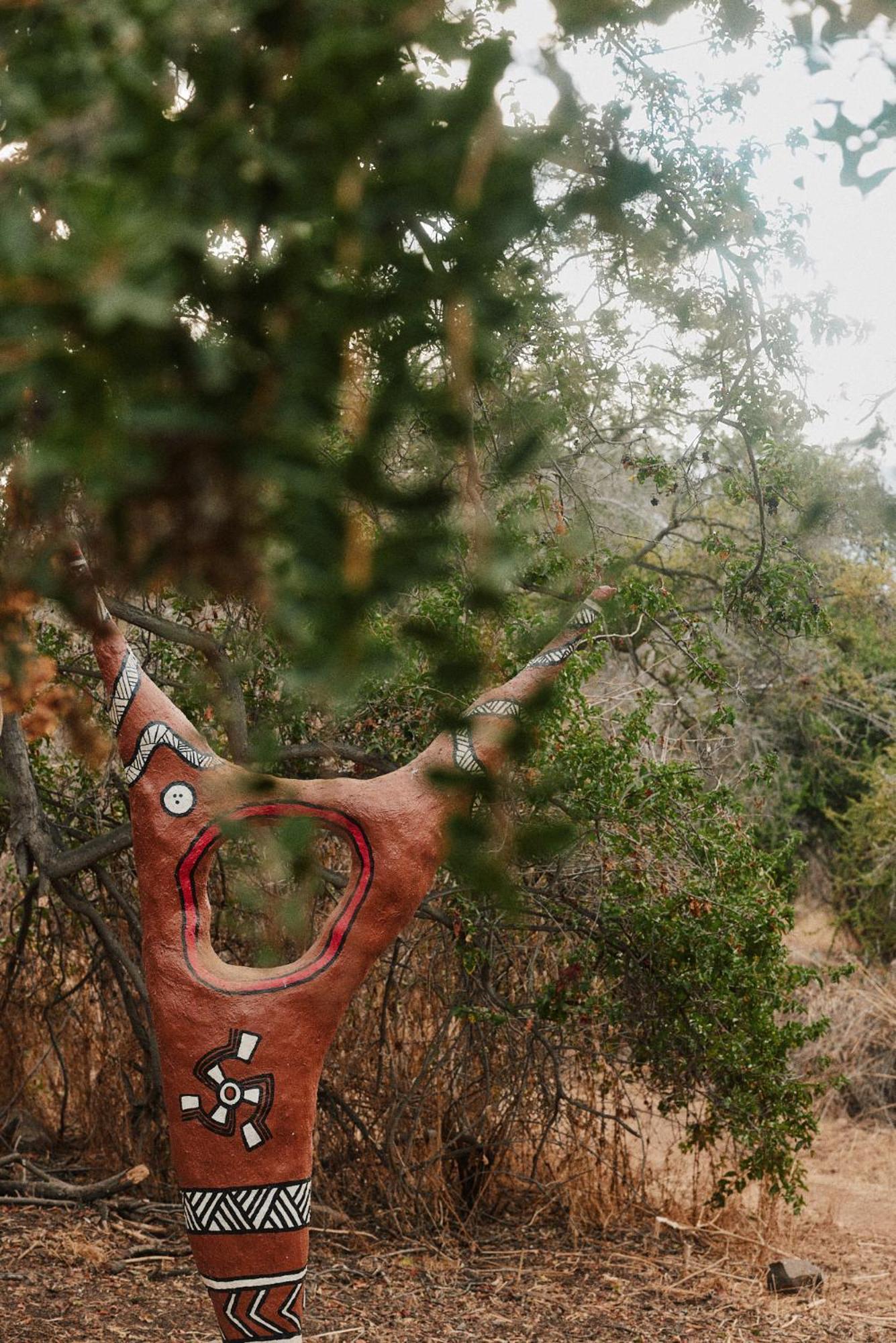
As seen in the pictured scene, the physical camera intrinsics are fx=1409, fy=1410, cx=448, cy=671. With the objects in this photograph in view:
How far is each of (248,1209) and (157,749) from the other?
103 cm

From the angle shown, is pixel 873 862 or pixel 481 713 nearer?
pixel 481 713

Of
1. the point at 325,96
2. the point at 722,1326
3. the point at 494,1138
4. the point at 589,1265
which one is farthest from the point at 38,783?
the point at 325,96

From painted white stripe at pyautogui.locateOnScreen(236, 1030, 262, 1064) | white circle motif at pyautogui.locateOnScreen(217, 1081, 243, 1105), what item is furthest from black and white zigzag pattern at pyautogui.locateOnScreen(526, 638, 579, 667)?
white circle motif at pyautogui.locateOnScreen(217, 1081, 243, 1105)

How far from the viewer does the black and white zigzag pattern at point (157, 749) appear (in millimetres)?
3250

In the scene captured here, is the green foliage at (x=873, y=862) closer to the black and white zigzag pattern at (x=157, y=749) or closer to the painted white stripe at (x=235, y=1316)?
the black and white zigzag pattern at (x=157, y=749)

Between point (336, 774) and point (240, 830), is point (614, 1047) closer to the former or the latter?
point (336, 774)

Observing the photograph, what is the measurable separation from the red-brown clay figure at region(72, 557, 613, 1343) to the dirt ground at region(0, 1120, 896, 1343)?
1047mm

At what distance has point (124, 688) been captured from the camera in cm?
333

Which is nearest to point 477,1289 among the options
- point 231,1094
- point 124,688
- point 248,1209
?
point 248,1209

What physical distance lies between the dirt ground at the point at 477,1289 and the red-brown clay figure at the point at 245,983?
1047mm

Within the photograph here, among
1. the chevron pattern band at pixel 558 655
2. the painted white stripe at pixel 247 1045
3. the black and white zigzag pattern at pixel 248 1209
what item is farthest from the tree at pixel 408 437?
the black and white zigzag pattern at pixel 248 1209

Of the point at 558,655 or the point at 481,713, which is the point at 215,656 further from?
the point at 558,655

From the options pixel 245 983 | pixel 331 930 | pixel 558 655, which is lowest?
pixel 245 983

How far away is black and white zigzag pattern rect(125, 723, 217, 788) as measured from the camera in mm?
3250
